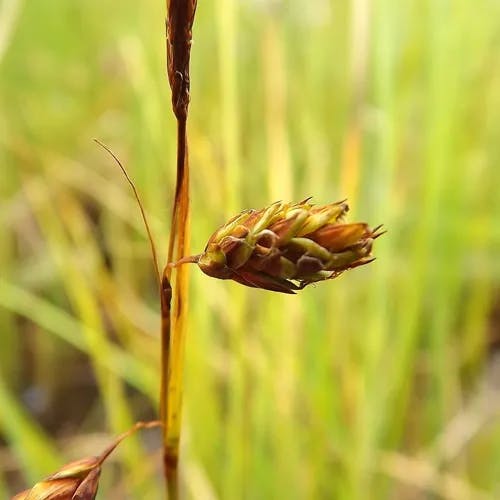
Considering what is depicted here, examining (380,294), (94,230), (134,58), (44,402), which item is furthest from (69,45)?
(380,294)

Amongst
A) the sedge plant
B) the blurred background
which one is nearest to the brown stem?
the sedge plant

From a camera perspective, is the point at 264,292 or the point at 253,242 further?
the point at 264,292

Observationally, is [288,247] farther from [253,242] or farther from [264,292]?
[264,292]

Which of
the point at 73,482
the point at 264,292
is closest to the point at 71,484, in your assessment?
the point at 73,482

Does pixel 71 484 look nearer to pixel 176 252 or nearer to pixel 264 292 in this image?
pixel 176 252

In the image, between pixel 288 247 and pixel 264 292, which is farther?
pixel 264 292

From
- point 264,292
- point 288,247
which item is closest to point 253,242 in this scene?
point 288,247

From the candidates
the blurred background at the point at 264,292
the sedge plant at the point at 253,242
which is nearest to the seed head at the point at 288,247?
the sedge plant at the point at 253,242

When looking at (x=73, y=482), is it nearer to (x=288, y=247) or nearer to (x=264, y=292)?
(x=288, y=247)
